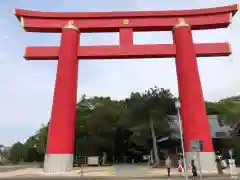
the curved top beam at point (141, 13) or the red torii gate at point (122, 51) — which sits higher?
the curved top beam at point (141, 13)

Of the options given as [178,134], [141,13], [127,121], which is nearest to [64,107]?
[141,13]

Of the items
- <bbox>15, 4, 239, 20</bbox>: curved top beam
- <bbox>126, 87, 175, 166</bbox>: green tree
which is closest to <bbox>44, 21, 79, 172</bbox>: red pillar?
<bbox>15, 4, 239, 20</bbox>: curved top beam

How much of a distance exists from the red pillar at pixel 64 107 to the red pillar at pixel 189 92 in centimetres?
793

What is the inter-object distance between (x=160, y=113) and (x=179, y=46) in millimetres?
8814

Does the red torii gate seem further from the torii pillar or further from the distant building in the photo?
the distant building

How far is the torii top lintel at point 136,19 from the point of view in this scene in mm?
22859

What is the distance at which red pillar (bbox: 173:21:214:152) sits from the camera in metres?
20.3

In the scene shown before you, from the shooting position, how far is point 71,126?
20.9 m

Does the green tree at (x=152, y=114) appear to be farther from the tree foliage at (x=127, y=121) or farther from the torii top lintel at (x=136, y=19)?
the torii top lintel at (x=136, y=19)

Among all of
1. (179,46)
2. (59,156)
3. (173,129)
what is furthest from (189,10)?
(59,156)

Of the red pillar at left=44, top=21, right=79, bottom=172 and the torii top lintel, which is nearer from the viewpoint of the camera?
the red pillar at left=44, top=21, right=79, bottom=172

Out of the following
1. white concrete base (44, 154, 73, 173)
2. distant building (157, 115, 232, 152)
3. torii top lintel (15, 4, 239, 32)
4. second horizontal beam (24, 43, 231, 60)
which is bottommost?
white concrete base (44, 154, 73, 173)

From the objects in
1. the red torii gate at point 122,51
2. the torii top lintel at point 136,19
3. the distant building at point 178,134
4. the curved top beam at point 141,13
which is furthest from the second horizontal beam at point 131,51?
the distant building at point 178,134

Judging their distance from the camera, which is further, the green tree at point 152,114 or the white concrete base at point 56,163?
the green tree at point 152,114
